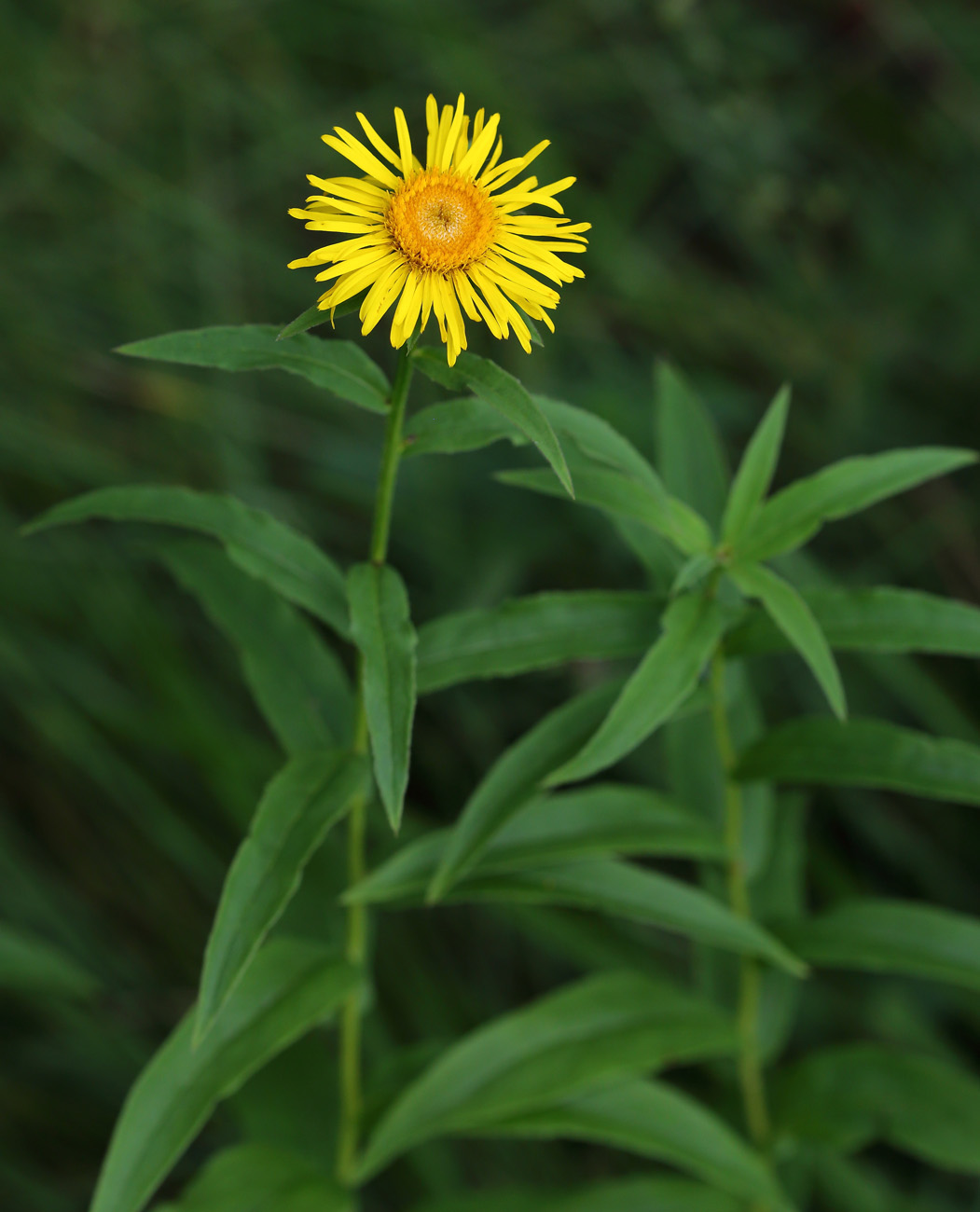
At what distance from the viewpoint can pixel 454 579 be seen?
86.2 inches

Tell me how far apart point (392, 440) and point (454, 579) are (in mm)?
1190

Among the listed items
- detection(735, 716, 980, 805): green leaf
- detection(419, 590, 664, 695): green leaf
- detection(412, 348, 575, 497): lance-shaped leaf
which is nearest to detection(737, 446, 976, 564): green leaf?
detection(419, 590, 664, 695): green leaf

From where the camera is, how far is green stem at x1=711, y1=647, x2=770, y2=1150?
53.7 inches

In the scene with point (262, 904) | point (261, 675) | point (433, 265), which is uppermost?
point (433, 265)

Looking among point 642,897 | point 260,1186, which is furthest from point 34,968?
point 642,897

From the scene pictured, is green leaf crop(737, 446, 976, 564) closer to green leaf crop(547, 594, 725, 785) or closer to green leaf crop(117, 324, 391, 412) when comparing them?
green leaf crop(547, 594, 725, 785)

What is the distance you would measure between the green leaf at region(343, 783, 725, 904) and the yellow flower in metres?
0.50

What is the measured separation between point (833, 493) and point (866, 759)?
0.29m

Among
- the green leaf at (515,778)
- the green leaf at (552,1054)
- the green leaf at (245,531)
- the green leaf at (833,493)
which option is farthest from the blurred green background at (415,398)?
the green leaf at (833,493)

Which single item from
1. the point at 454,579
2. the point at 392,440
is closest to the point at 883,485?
the point at 392,440

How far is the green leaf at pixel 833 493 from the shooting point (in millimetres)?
1183

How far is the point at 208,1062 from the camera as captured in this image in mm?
1148

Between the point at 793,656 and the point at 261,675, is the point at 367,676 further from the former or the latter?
the point at 793,656

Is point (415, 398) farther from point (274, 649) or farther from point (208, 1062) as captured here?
point (208, 1062)
